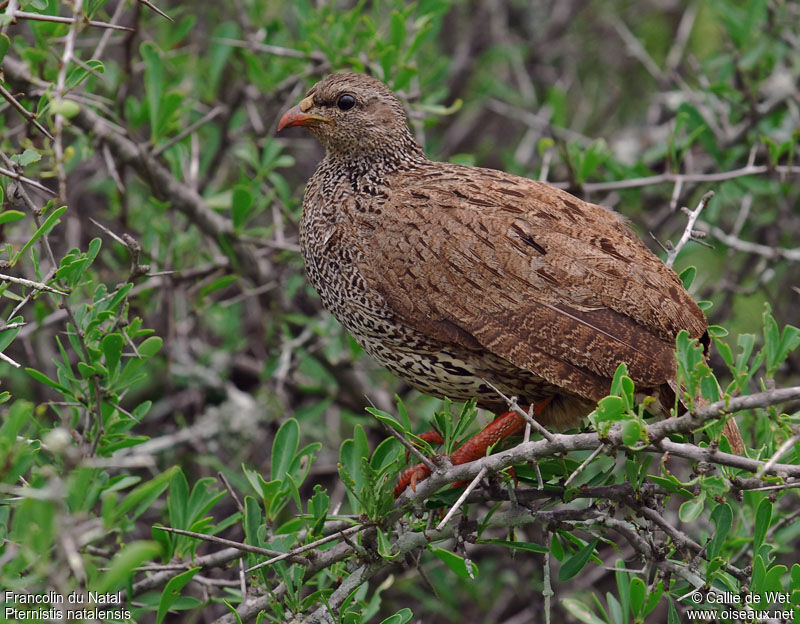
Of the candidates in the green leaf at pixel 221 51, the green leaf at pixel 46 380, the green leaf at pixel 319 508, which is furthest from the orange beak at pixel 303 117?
the green leaf at pixel 319 508

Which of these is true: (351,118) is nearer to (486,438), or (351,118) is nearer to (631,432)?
(486,438)

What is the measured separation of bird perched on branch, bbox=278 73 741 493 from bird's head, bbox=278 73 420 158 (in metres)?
0.36

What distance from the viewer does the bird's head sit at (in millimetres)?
4375

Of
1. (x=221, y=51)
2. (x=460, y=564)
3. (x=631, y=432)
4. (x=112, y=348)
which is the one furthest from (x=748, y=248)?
(x=112, y=348)

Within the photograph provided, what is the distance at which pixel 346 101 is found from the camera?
438 centimetres

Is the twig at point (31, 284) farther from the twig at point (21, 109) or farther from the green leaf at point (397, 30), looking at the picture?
the green leaf at point (397, 30)

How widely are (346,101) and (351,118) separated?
9 cm

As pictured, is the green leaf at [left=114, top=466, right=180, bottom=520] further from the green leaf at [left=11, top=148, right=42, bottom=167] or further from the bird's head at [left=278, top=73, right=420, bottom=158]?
the bird's head at [left=278, top=73, right=420, bottom=158]

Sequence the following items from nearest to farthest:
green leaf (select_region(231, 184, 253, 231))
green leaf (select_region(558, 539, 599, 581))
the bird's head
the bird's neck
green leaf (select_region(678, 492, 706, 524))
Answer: green leaf (select_region(678, 492, 706, 524)), green leaf (select_region(558, 539, 599, 581)), the bird's neck, the bird's head, green leaf (select_region(231, 184, 253, 231))

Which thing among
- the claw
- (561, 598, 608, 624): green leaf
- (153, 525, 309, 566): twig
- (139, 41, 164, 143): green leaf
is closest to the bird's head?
(139, 41, 164, 143): green leaf

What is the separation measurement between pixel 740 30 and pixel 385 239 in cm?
322

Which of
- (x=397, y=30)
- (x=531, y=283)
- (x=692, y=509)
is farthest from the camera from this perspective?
(x=397, y=30)

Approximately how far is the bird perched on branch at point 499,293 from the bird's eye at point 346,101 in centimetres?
54

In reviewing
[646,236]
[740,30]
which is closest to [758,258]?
[646,236]
